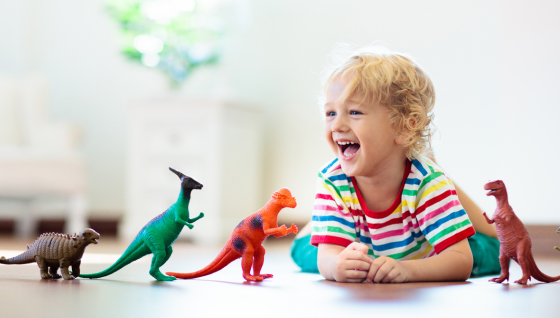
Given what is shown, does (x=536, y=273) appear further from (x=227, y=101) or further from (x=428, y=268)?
(x=227, y=101)

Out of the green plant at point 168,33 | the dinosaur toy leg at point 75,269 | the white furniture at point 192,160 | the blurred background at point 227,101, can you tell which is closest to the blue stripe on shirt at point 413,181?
the dinosaur toy leg at point 75,269

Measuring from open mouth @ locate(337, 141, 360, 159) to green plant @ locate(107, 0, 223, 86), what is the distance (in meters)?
1.96

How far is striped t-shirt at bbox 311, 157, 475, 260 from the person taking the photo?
3.24ft

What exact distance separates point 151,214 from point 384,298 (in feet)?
6.98

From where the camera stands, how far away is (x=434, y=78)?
262cm

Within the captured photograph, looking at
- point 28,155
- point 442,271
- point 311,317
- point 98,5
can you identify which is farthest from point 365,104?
point 98,5

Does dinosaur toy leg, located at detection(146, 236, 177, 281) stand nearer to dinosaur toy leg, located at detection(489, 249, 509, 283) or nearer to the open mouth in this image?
the open mouth

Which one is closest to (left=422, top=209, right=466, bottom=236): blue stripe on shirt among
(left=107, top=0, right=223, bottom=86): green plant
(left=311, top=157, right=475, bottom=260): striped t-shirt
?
(left=311, top=157, right=475, bottom=260): striped t-shirt

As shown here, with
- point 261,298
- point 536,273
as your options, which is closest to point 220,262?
point 261,298

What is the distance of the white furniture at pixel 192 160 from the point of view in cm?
268

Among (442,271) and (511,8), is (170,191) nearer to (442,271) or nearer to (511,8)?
(511,8)

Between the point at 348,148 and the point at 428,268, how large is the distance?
0.80ft

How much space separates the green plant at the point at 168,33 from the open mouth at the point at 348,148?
196cm

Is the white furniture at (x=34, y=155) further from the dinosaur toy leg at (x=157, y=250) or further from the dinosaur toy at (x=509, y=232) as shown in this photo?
the dinosaur toy at (x=509, y=232)
